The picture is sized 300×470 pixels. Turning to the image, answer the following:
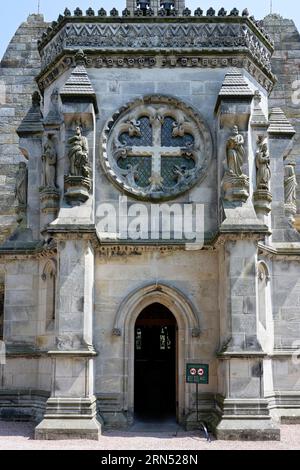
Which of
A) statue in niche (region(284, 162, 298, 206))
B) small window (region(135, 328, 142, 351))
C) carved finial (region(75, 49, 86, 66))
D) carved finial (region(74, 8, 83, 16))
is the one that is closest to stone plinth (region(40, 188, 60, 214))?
carved finial (region(75, 49, 86, 66))

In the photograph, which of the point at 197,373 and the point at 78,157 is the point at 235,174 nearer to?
the point at 78,157

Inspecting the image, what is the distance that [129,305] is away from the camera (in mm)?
15664

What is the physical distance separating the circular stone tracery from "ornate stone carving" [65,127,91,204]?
1055 mm

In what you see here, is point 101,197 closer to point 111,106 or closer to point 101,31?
point 111,106

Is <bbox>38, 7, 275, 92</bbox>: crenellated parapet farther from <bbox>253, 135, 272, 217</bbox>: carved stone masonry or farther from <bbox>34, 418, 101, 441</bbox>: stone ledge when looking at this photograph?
<bbox>34, 418, 101, 441</bbox>: stone ledge

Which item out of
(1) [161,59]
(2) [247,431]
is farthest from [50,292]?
(1) [161,59]

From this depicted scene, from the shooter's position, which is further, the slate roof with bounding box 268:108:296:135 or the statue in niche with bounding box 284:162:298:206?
the statue in niche with bounding box 284:162:298:206

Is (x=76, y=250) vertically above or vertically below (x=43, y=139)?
below

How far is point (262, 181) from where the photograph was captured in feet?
54.3

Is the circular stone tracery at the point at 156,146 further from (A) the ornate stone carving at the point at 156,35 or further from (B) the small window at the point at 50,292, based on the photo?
(B) the small window at the point at 50,292

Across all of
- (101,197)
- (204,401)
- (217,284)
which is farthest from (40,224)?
(204,401)

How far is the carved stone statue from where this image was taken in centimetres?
1534

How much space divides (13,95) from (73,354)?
44.0 ft

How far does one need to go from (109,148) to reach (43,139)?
78.8 inches
